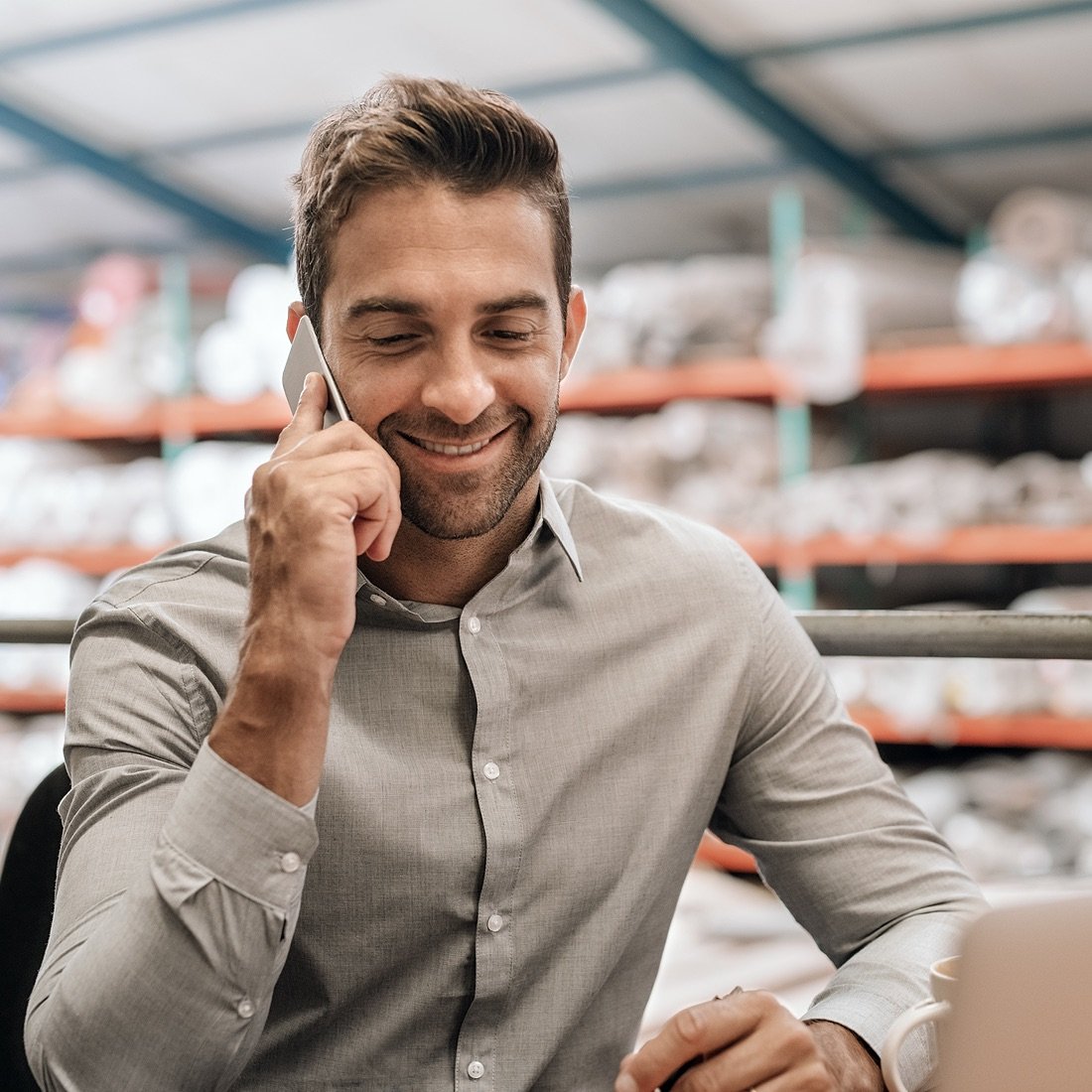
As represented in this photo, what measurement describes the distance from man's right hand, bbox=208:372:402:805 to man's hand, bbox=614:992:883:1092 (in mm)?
313

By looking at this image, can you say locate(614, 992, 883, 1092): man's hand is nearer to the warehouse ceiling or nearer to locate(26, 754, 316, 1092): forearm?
locate(26, 754, 316, 1092): forearm

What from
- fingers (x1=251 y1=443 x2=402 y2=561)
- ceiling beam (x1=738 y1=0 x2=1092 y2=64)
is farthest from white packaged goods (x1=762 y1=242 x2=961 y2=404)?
fingers (x1=251 y1=443 x2=402 y2=561)

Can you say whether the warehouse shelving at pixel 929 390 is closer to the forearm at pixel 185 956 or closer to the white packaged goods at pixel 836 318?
the white packaged goods at pixel 836 318

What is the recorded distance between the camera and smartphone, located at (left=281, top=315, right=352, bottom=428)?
1272 millimetres

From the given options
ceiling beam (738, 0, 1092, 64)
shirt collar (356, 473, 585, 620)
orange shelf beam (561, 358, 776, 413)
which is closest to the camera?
shirt collar (356, 473, 585, 620)

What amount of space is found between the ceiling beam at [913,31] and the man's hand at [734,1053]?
14.3ft

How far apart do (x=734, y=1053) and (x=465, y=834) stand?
331 millimetres

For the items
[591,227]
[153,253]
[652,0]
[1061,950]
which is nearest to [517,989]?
[1061,950]

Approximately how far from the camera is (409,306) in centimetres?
123

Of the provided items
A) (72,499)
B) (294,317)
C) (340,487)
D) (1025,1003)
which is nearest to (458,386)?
(340,487)

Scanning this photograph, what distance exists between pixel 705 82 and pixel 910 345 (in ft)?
4.70

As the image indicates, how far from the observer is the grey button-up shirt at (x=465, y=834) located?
100 centimetres

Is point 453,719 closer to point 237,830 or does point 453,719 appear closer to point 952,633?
point 237,830

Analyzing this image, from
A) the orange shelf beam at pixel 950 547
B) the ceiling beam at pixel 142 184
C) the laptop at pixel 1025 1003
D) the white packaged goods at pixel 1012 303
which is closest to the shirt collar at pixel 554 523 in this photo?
the laptop at pixel 1025 1003
